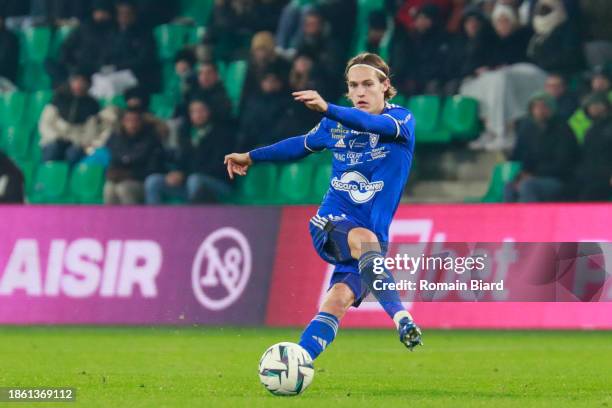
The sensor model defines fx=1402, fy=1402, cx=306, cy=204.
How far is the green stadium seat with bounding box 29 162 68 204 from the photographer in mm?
18875

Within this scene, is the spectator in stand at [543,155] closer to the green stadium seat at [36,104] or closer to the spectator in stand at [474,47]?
the spectator in stand at [474,47]

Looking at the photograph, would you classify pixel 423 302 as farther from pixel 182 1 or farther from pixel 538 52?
pixel 182 1

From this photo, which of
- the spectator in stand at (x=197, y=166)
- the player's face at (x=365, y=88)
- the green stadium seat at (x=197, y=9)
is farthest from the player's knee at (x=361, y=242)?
the green stadium seat at (x=197, y=9)

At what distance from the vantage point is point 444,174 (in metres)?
17.4

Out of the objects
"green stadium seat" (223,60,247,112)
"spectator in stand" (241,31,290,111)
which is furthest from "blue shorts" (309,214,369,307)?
"green stadium seat" (223,60,247,112)

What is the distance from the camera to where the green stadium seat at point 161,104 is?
1938 cm

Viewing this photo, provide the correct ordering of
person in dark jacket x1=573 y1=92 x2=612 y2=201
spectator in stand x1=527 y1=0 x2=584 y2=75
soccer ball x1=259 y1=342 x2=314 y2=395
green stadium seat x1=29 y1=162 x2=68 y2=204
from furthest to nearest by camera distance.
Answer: green stadium seat x1=29 y1=162 x2=68 y2=204 < spectator in stand x1=527 y1=0 x2=584 y2=75 < person in dark jacket x1=573 y1=92 x2=612 y2=201 < soccer ball x1=259 y1=342 x2=314 y2=395

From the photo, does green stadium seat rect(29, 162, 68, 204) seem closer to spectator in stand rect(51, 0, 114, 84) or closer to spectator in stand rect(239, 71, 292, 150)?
spectator in stand rect(51, 0, 114, 84)

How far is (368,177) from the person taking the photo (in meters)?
7.97

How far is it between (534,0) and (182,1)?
5.58 meters

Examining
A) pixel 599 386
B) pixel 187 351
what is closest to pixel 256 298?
pixel 187 351

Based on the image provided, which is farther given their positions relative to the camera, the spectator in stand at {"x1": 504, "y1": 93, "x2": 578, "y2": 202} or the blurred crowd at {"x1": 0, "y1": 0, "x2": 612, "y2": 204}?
the blurred crowd at {"x1": 0, "y1": 0, "x2": 612, "y2": 204}

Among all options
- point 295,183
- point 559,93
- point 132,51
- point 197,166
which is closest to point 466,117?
point 559,93

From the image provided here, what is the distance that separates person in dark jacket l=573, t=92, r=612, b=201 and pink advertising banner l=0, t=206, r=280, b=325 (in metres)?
3.65
